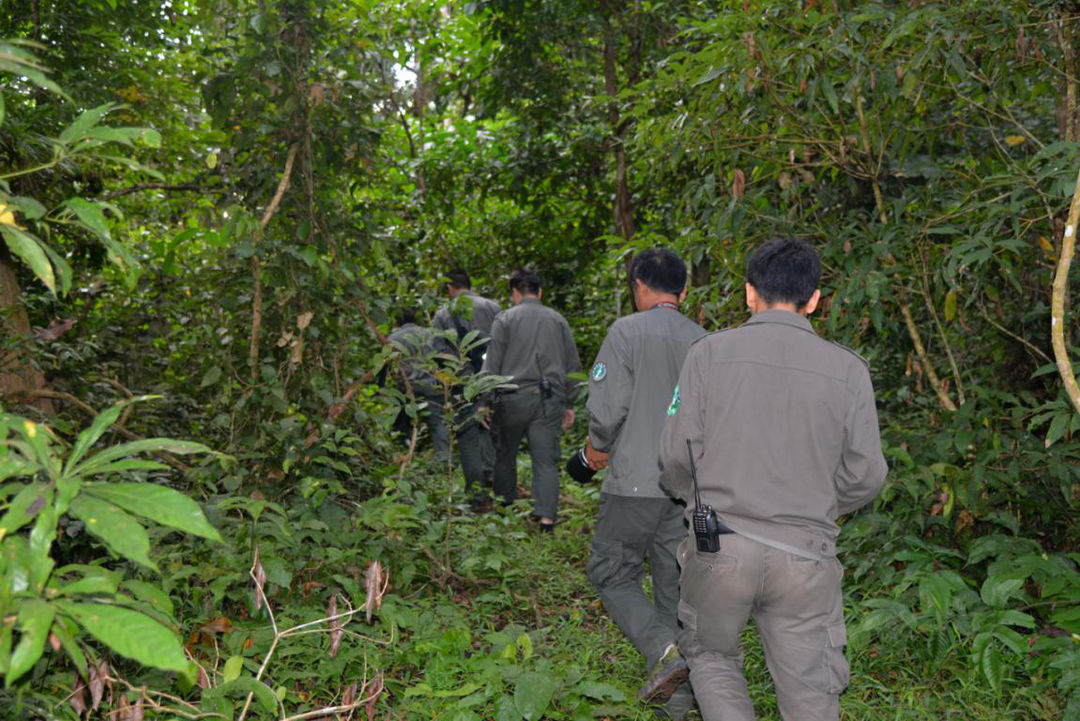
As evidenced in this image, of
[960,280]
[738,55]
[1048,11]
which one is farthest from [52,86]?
[960,280]

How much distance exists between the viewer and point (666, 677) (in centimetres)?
359

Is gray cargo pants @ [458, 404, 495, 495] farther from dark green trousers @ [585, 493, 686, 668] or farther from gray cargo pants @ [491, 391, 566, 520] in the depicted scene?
dark green trousers @ [585, 493, 686, 668]

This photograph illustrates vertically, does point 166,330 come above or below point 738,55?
below

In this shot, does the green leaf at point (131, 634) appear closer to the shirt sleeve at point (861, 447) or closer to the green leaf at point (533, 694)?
the shirt sleeve at point (861, 447)

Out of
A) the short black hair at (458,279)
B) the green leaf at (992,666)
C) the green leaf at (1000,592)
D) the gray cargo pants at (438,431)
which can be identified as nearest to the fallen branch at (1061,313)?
the green leaf at (1000,592)

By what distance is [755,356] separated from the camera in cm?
294

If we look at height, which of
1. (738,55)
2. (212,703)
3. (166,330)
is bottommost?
(212,703)

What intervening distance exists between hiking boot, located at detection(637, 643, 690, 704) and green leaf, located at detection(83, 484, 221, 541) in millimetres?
2612

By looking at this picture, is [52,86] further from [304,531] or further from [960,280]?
[960,280]

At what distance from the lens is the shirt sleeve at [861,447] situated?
9.53 feet

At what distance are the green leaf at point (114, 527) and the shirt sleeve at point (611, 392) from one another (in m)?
2.85

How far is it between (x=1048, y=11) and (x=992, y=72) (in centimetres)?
45

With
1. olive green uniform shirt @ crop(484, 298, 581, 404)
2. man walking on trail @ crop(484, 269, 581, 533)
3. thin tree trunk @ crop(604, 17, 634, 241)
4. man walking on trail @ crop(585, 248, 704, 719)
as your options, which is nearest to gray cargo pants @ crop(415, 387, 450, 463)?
man walking on trail @ crop(484, 269, 581, 533)

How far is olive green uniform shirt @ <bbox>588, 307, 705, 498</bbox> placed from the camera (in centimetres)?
406
